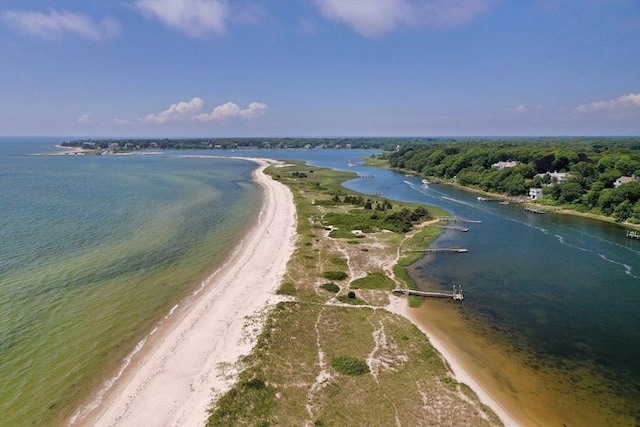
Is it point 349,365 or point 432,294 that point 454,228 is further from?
point 349,365

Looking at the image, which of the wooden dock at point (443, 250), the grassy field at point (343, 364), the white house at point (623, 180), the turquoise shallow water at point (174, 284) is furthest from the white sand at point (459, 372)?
the white house at point (623, 180)

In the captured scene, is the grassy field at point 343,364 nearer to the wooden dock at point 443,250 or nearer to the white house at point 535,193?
the wooden dock at point 443,250

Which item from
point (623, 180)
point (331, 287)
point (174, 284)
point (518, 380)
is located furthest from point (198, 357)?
point (623, 180)

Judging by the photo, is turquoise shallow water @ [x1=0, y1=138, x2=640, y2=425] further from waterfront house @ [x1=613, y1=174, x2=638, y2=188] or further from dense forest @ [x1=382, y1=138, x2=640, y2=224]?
waterfront house @ [x1=613, y1=174, x2=638, y2=188]

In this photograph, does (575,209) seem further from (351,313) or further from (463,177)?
(351,313)

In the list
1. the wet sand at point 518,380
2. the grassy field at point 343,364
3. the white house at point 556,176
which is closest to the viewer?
the grassy field at point 343,364

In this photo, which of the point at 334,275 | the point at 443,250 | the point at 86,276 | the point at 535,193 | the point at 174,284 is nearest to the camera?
the point at 174,284
